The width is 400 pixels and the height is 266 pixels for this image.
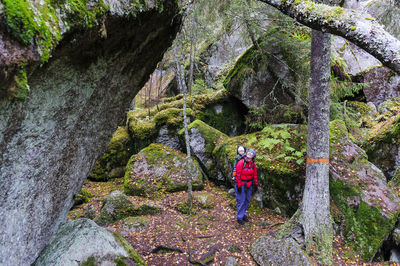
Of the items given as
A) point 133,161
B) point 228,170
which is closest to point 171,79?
point 133,161

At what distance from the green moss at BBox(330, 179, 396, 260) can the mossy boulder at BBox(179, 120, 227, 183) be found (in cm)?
453

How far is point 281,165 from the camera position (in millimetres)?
7117

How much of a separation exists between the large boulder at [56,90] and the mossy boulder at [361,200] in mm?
5753

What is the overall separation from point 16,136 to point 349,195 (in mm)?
6969

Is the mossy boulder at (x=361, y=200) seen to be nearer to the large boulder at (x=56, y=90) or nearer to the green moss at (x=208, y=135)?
the green moss at (x=208, y=135)

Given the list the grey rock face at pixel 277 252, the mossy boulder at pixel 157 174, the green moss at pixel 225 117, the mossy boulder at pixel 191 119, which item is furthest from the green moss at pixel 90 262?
the green moss at pixel 225 117

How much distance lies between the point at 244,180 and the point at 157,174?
364 cm

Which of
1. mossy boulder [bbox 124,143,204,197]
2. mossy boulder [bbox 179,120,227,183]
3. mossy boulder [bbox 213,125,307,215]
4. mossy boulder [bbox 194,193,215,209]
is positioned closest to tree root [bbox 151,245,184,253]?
mossy boulder [bbox 194,193,215,209]

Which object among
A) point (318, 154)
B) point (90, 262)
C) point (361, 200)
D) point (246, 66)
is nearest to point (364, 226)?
point (361, 200)

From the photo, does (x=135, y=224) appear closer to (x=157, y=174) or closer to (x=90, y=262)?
(x=157, y=174)

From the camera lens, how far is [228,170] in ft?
27.6

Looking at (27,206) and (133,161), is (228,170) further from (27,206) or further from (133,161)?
(27,206)

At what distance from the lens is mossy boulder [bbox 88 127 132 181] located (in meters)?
10.1

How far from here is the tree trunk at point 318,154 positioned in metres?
5.19
